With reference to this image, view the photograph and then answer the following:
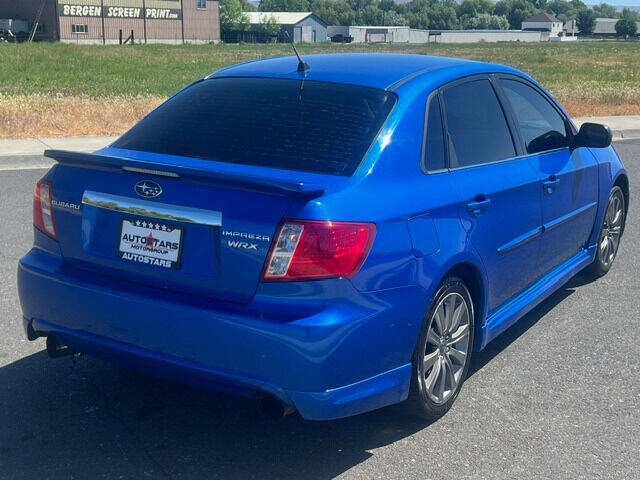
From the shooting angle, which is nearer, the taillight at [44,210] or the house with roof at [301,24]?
the taillight at [44,210]

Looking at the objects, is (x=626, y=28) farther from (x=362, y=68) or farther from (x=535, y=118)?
(x=362, y=68)

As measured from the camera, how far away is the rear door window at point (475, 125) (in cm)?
420

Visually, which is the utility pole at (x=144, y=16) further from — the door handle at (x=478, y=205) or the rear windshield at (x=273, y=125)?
the door handle at (x=478, y=205)

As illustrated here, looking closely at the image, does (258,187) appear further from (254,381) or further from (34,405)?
(34,405)

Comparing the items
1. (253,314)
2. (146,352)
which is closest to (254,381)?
(253,314)

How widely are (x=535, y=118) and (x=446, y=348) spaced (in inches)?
73.4

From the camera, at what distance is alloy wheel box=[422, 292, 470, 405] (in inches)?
152

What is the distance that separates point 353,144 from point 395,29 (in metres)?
146

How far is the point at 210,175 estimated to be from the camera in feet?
10.9

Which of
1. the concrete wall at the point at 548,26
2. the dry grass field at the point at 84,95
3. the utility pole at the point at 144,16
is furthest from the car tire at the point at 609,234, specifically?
the concrete wall at the point at 548,26

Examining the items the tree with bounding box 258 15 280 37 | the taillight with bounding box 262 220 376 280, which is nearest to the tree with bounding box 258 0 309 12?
the tree with bounding box 258 15 280 37

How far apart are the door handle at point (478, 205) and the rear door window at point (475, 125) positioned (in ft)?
0.61

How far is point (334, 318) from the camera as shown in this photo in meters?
3.23

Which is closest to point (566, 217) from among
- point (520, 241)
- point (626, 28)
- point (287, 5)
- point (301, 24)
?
point (520, 241)
